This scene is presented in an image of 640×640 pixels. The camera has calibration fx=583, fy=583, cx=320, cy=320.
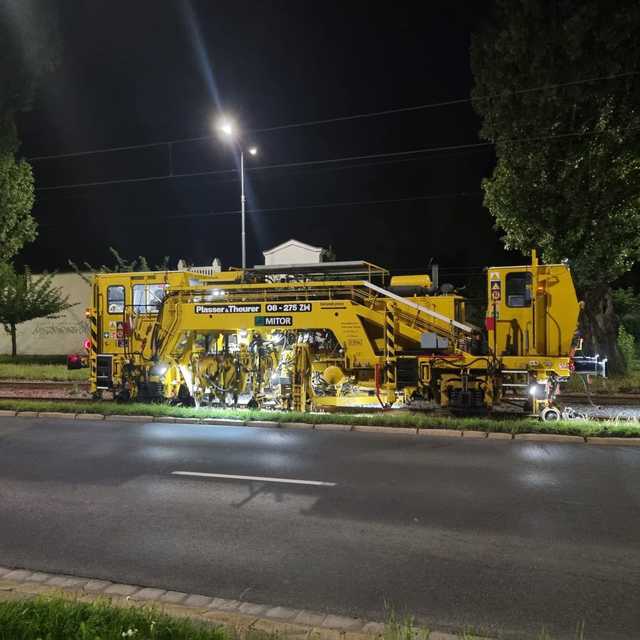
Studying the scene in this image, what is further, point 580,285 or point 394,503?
point 580,285

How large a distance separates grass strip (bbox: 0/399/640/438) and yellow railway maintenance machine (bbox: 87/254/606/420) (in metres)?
1.11

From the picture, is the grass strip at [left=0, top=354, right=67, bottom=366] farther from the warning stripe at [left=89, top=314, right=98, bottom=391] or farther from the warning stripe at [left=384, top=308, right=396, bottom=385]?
the warning stripe at [left=384, top=308, right=396, bottom=385]

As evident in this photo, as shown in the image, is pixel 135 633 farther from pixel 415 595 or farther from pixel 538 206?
pixel 538 206

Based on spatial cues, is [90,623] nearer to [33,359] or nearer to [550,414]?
[550,414]

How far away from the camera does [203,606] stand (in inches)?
160

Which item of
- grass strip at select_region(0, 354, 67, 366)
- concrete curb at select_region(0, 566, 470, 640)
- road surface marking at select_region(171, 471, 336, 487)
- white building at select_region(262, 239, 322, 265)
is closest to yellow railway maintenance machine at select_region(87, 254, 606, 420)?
road surface marking at select_region(171, 471, 336, 487)

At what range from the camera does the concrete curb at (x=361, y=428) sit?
9.36 m

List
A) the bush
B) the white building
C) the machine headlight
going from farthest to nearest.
→ the white building → the bush → the machine headlight

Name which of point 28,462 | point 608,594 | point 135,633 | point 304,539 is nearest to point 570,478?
point 608,594

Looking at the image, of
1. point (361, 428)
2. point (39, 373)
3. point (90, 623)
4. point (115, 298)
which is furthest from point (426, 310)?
point (39, 373)

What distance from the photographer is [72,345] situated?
104ft

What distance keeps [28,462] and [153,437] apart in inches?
84.8

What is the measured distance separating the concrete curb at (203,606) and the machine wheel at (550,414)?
8.29 metres

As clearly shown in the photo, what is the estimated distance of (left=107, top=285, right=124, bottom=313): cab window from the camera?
1473cm
